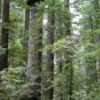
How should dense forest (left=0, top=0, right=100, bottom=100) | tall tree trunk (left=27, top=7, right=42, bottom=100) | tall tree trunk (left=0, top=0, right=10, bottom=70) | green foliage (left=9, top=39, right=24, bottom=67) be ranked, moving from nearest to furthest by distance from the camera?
dense forest (left=0, top=0, right=100, bottom=100)
tall tree trunk (left=27, top=7, right=42, bottom=100)
tall tree trunk (left=0, top=0, right=10, bottom=70)
green foliage (left=9, top=39, right=24, bottom=67)

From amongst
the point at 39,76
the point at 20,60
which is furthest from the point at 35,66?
the point at 20,60

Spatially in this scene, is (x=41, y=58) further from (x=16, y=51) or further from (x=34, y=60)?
(x=16, y=51)

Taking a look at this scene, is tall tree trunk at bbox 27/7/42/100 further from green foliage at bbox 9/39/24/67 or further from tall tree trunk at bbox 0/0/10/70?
green foliage at bbox 9/39/24/67

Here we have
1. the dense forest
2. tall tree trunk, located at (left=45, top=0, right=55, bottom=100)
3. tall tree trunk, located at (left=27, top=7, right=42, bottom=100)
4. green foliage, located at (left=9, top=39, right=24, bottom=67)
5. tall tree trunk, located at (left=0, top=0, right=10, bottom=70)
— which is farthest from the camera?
green foliage, located at (left=9, top=39, right=24, bottom=67)

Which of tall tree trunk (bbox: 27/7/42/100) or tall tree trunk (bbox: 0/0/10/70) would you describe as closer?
tall tree trunk (bbox: 27/7/42/100)

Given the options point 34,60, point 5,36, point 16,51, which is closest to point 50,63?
point 16,51

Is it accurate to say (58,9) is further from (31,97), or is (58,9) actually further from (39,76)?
(31,97)

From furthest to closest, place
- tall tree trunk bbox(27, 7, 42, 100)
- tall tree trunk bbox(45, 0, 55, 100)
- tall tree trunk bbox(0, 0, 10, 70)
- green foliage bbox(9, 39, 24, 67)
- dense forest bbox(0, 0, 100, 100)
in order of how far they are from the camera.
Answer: green foliage bbox(9, 39, 24, 67)
tall tree trunk bbox(45, 0, 55, 100)
tall tree trunk bbox(0, 0, 10, 70)
tall tree trunk bbox(27, 7, 42, 100)
dense forest bbox(0, 0, 100, 100)

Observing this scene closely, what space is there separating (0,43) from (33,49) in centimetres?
185

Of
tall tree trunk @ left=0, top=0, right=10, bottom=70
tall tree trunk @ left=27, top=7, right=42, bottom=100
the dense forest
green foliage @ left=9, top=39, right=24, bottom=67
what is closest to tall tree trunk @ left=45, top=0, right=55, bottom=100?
the dense forest

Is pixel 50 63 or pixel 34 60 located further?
pixel 50 63

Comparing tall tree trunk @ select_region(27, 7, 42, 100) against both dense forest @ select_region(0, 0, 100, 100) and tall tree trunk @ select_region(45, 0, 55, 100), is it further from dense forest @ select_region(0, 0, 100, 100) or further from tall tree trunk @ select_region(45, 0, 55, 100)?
tall tree trunk @ select_region(45, 0, 55, 100)

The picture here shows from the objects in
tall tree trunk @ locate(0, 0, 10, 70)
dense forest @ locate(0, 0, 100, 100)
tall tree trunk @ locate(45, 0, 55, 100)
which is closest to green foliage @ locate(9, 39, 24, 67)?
dense forest @ locate(0, 0, 100, 100)

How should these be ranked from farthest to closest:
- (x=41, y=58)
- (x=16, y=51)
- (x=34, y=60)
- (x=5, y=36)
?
(x=16, y=51) → (x=5, y=36) → (x=41, y=58) → (x=34, y=60)
